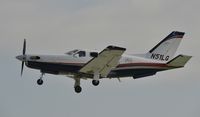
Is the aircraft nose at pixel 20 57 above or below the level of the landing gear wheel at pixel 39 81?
above

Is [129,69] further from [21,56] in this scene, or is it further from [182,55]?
[21,56]

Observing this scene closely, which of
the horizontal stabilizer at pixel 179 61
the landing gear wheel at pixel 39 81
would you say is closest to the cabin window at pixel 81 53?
the landing gear wheel at pixel 39 81

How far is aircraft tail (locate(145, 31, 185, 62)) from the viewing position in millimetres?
64562

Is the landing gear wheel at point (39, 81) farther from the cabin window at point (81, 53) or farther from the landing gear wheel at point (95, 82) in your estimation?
the landing gear wheel at point (95, 82)

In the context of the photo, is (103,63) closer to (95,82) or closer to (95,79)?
(95,79)

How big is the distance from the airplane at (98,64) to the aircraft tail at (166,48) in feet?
4.27

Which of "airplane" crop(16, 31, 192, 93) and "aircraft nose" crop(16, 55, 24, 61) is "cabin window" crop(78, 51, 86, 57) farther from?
"aircraft nose" crop(16, 55, 24, 61)

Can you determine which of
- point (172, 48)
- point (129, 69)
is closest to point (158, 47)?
point (172, 48)

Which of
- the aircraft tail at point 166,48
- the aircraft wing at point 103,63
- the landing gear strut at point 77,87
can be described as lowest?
the landing gear strut at point 77,87

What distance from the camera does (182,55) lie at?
201 feet

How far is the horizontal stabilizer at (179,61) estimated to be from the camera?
6094cm

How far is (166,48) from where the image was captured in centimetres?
6556

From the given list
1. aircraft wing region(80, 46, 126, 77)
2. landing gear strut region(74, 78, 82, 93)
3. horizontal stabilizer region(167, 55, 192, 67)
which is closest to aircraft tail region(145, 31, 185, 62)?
horizontal stabilizer region(167, 55, 192, 67)

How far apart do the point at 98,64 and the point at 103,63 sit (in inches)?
15.4
